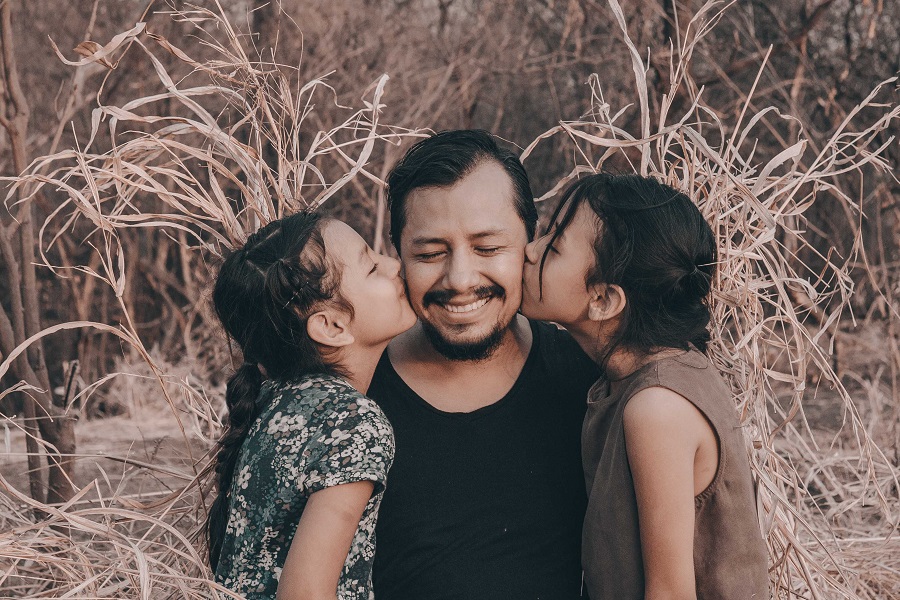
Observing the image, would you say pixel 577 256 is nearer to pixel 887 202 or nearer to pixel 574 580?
pixel 574 580

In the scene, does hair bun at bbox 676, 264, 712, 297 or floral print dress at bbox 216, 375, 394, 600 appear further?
hair bun at bbox 676, 264, 712, 297

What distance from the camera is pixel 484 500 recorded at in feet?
8.21

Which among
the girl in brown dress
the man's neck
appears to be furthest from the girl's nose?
the man's neck

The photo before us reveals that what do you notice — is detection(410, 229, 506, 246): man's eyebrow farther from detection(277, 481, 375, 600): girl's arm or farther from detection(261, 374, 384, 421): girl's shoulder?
detection(277, 481, 375, 600): girl's arm

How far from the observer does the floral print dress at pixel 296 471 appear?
209cm

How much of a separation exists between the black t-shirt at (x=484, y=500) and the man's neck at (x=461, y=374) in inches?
1.3

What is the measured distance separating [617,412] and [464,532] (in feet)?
1.74

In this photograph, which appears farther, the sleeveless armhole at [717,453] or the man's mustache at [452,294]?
the man's mustache at [452,294]

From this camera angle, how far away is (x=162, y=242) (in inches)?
264

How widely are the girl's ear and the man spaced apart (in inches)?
9.5

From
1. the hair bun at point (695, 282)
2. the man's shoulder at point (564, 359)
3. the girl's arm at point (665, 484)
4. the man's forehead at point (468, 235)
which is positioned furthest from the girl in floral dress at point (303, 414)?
the hair bun at point (695, 282)

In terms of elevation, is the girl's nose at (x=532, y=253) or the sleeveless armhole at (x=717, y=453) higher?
the girl's nose at (x=532, y=253)

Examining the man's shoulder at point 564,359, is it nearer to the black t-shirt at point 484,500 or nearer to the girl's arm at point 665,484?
the black t-shirt at point 484,500

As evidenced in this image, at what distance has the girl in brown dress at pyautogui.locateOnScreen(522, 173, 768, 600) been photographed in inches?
81.7
